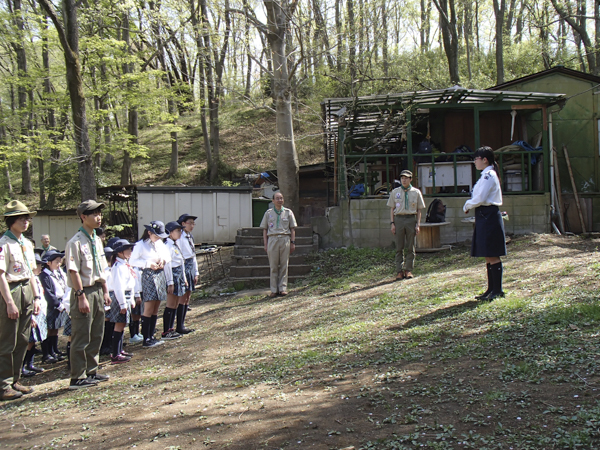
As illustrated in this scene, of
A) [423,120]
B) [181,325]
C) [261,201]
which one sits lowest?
[181,325]

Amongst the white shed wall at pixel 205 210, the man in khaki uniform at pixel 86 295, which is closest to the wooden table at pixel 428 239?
the man in khaki uniform at pixel 86 295

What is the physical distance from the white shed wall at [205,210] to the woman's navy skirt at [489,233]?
1316 centimetres

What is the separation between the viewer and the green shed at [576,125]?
14.1 metres

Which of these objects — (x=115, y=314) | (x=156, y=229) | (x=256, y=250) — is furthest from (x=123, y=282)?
(x=256, y=250)

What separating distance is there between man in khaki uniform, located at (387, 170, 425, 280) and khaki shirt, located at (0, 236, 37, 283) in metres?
6.06

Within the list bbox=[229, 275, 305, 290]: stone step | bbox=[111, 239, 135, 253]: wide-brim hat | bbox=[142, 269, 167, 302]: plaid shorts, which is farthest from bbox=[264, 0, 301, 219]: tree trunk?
bbox=[111, 239, 135, 253]: wide-brim hat

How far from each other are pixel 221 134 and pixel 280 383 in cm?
2980

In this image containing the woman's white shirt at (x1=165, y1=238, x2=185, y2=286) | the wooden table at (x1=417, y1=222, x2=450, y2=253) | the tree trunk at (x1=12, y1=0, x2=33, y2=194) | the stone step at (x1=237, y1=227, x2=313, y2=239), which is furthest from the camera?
the tree trunk at (x1=12, y1=0, x2=33, y2=194)

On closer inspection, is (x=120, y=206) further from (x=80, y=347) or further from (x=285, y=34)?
(x=80, y=347)

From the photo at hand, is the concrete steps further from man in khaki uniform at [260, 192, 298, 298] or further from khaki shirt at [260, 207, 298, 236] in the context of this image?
khaki shirt at [260, 207, 298, 236]

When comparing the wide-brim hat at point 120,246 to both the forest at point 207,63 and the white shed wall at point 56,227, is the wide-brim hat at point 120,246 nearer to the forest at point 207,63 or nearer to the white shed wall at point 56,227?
the forest at point 207,63

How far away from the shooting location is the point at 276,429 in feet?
10.7

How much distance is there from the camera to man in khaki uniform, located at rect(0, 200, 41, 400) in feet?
16.3

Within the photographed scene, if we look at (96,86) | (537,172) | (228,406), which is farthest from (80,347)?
(96,86)
